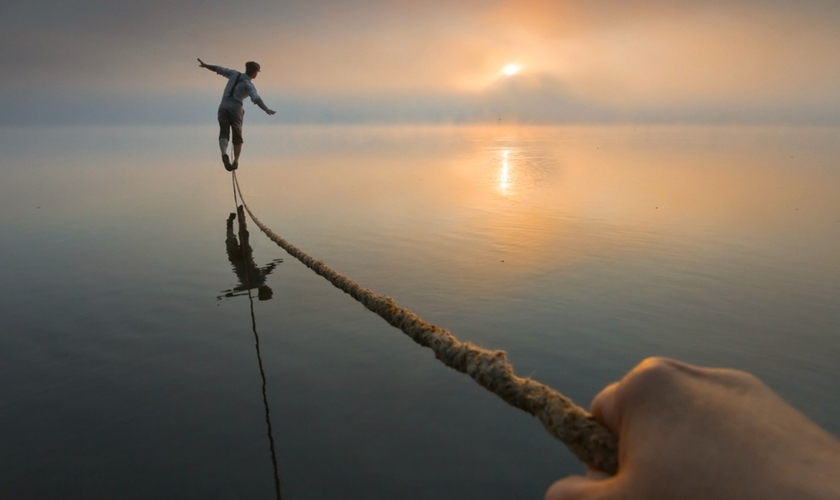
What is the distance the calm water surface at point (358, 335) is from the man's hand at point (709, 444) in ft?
9.50

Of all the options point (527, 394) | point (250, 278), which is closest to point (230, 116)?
point (250, 278)

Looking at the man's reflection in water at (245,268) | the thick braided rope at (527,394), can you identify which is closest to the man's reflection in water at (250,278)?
the man's reflection in water at (245,268)

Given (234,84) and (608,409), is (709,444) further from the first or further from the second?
(234,84)

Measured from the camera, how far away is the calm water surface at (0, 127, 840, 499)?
3846mm

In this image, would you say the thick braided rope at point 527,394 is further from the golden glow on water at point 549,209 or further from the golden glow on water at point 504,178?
the golden glow on water at point 504,178

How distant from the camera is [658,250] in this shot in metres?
9.62

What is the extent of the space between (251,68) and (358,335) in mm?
8842

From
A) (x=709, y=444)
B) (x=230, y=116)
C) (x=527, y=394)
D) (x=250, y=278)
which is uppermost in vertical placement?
(x=230, y=116)

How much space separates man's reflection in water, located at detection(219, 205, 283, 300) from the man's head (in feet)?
12.4

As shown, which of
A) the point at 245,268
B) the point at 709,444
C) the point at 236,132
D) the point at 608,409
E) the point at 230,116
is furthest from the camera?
the point at 236,132

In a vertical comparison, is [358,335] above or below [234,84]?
below

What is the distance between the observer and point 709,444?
2.94 ft

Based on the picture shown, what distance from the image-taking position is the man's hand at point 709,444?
2.63ft

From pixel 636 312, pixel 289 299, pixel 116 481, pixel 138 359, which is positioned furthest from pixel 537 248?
pixel 116 481
